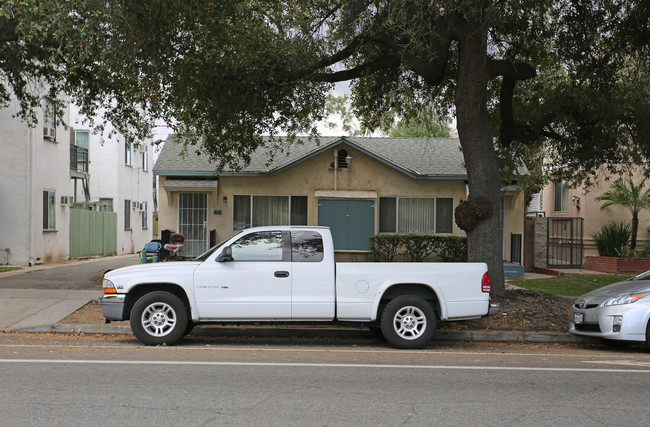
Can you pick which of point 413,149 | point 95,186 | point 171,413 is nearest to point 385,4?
point 171,413

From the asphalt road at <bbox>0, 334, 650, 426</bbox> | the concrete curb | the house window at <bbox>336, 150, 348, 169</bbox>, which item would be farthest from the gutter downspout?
the asphalt road at <bbox>0, 334, 650, 426</bbox>

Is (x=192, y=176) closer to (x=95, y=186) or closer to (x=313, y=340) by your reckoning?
(x=313, y=340)

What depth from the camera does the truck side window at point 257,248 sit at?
999 cm

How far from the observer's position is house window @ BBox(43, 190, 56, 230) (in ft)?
77.3

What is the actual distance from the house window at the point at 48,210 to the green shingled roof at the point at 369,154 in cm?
509

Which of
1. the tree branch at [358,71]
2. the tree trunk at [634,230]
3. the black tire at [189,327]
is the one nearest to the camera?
the black tire at [189,327]

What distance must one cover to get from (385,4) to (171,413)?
8189 mm

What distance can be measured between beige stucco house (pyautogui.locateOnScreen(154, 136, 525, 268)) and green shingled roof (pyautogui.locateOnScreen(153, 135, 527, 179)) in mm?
37

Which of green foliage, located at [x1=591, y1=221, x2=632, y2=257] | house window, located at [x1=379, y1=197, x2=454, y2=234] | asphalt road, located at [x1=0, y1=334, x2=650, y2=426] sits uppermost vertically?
house window, located at [x1=379, y1=197, x2=454, y2=234]

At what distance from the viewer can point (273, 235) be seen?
10188 millimetres

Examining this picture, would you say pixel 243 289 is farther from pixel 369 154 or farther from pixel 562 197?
pixel 562 197

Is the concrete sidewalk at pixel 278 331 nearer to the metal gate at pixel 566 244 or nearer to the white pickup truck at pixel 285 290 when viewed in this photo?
the white pickup truck at pixel 285 290

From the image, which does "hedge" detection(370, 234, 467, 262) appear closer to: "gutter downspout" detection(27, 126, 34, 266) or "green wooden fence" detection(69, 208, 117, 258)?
"gutter downspout" detection(27, 126, 34, 266)

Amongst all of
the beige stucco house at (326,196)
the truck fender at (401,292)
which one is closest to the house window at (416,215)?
the beige stucco house at (326,196)
